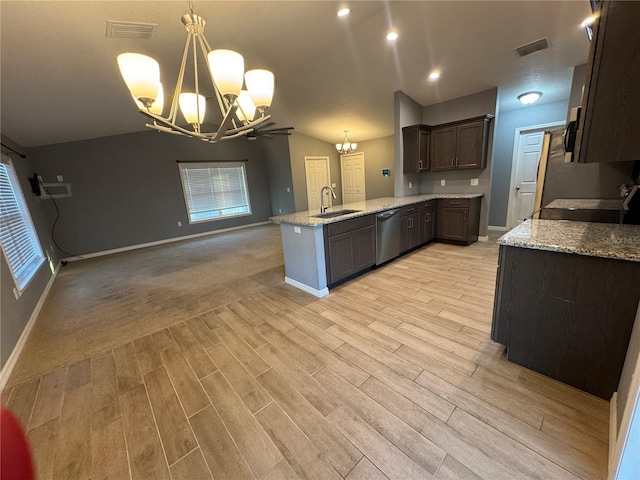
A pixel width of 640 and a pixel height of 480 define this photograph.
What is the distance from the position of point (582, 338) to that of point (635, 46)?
1422 mm

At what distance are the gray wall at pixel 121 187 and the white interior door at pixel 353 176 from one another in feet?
11.8

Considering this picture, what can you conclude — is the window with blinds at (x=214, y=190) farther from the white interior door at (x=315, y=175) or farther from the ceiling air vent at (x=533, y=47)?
the ceiling air vent at (x=533, y=47)

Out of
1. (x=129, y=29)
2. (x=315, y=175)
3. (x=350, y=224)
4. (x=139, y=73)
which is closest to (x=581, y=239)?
(x=350, y=224)

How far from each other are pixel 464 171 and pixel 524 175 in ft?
4.17

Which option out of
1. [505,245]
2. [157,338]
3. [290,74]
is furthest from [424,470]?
[290,74]

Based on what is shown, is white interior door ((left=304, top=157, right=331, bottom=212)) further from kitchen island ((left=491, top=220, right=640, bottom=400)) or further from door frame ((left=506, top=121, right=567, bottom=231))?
kitchen island ((left=491, top=220, right=640, bottom=400))

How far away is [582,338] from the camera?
1.43 meters

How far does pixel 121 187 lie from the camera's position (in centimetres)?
575

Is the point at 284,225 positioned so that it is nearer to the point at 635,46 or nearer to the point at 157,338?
the point at 157,338

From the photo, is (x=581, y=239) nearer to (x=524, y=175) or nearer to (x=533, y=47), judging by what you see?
(x=533, y=47)

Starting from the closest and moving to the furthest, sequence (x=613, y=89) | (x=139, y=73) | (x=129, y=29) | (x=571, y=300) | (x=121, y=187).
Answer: (x=613, y=89) < (x=571, y=300) < (x=139, y=73) < (x=129, y=29) < (x=121, y=187)

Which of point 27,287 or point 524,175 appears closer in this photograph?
point 27,287

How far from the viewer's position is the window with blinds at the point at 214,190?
6716mm

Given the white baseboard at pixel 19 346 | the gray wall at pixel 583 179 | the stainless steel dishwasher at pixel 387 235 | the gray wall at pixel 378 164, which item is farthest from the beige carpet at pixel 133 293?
the gray wall at pixel 378 164
